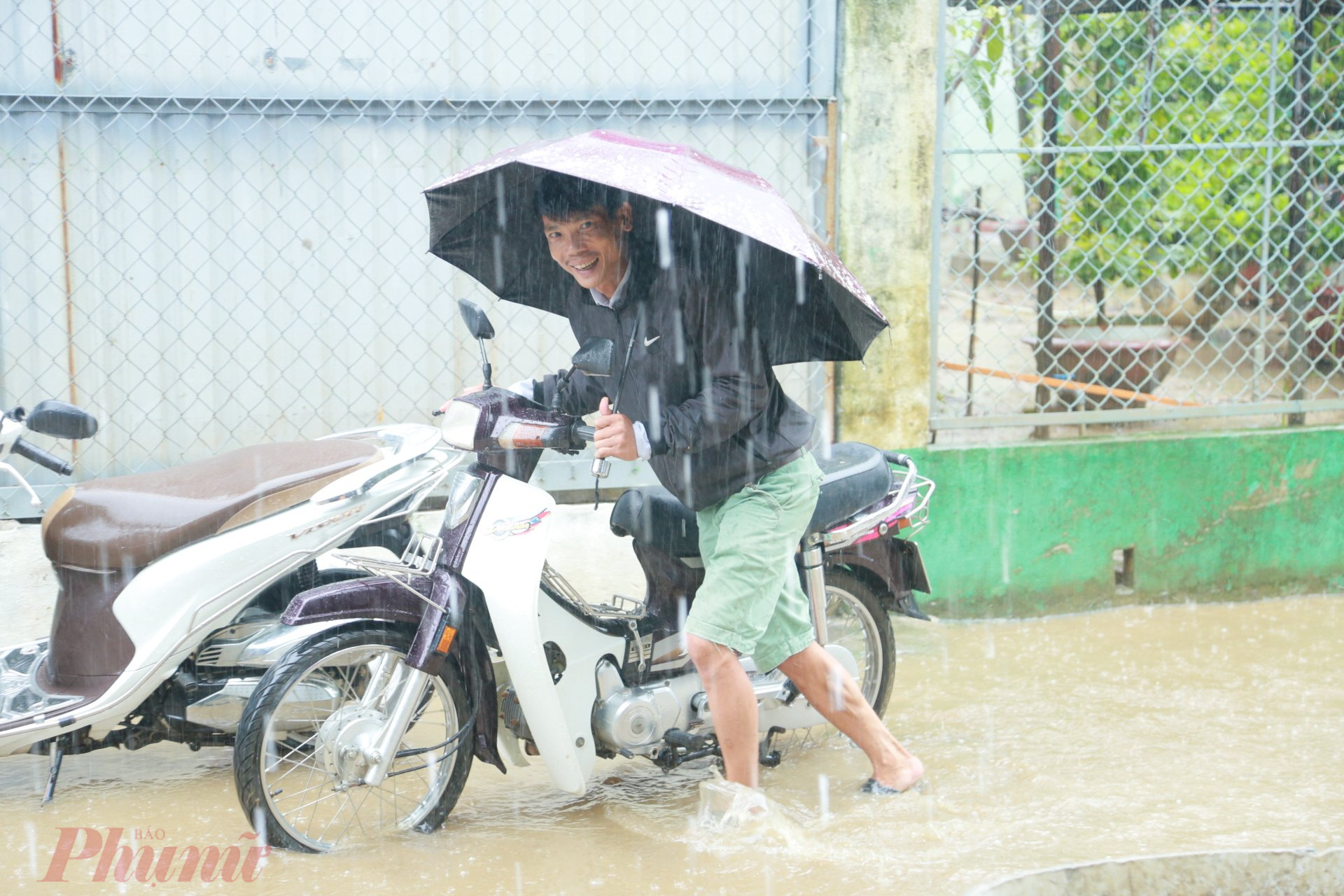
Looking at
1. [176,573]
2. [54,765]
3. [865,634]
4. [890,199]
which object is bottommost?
[54,765]

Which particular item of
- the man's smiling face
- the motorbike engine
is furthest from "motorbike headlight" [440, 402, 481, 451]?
the motorbike engine

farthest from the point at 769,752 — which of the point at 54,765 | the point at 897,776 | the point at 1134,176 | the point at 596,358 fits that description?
the point at 1134,176

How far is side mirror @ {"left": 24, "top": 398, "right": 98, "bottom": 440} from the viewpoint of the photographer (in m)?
3.58

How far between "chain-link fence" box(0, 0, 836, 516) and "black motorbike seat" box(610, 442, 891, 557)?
1625 millimetres

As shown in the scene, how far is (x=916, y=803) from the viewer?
155 inches

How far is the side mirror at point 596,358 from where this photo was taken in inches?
125

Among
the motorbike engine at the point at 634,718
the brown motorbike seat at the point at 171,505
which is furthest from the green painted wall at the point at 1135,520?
the brown motorbike seat at the point at 171,505

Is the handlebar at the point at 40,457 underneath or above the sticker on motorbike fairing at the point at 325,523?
above

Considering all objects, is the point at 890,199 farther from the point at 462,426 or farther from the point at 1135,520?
the point at 462,426

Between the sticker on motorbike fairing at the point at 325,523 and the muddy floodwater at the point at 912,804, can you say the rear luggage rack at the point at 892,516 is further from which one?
the sticker on motorbike fairing at the point at 325,523

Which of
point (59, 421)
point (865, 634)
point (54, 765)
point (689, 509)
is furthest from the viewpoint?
point (865, 634)

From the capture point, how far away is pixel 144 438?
5.26 meters

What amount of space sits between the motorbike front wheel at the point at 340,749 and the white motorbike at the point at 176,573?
0.33 ft

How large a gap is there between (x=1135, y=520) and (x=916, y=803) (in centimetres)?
264
